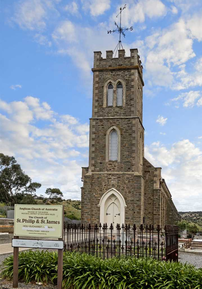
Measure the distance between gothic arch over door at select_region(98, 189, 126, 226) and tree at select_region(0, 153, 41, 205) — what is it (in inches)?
969

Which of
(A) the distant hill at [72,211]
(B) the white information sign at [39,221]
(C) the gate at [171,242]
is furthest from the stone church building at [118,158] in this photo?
(B) the white information sign at [39,221]

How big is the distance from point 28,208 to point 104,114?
17.8 m

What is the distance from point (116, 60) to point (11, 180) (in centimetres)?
2797

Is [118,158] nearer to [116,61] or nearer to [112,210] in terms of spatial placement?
[112,210]

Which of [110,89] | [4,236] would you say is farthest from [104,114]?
[4,236]

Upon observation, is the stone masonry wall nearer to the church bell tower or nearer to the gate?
the church bell tower

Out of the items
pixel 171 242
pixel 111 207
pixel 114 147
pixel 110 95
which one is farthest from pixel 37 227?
pixel 110 95

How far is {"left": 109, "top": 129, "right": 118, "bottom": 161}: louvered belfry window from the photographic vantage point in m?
25.5

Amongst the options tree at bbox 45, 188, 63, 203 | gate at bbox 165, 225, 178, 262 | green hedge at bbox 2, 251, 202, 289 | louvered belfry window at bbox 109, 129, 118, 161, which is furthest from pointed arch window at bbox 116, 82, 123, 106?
tree at bbox 45, 188, 63, 203

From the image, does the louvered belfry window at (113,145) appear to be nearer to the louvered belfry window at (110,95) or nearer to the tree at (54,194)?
the louvered belfry window at (110,95)

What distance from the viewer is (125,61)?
26.5 m

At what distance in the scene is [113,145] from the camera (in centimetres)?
2569

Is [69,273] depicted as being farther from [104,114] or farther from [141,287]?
[104,114]

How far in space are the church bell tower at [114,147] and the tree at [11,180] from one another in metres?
24.3
